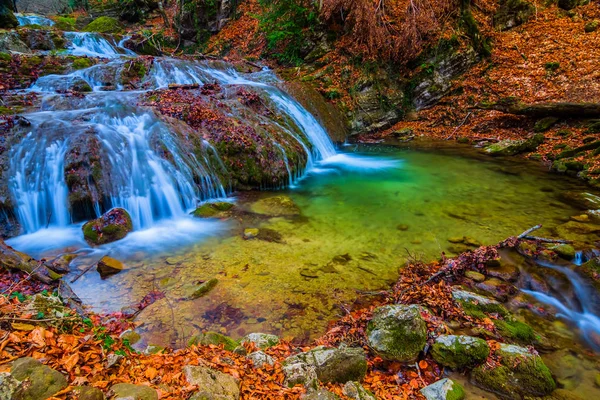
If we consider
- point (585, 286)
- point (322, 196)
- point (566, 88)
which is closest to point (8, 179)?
point (322, 196)

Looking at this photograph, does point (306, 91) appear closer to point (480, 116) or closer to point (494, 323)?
point (480, 116)

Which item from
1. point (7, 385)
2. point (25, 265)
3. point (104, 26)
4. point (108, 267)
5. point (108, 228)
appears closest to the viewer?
point (7, 385)

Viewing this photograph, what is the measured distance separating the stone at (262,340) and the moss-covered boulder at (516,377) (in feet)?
6.28

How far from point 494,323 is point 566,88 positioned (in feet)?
40.3

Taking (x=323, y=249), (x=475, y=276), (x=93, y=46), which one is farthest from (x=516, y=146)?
(x=93, y=46)

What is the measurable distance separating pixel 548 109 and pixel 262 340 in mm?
12182

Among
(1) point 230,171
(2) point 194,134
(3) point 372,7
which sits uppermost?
(3) point 372,7

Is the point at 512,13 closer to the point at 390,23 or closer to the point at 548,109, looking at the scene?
the point at 390,23

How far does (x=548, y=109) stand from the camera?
10.2 meters

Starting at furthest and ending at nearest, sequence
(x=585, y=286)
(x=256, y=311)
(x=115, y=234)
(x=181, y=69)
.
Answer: (x=181, y=69) < (x=115, y=234) < (x=585, y=286) < (x=256, y=311)

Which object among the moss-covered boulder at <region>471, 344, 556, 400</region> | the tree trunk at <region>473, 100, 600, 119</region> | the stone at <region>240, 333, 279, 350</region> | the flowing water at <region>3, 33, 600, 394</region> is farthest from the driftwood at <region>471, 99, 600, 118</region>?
the stone at <region>240, 333, 279, 350</region>

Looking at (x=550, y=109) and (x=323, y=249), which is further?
(x=550, y=109)

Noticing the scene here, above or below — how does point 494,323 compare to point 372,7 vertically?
below

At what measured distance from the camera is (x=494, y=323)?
338 cm
